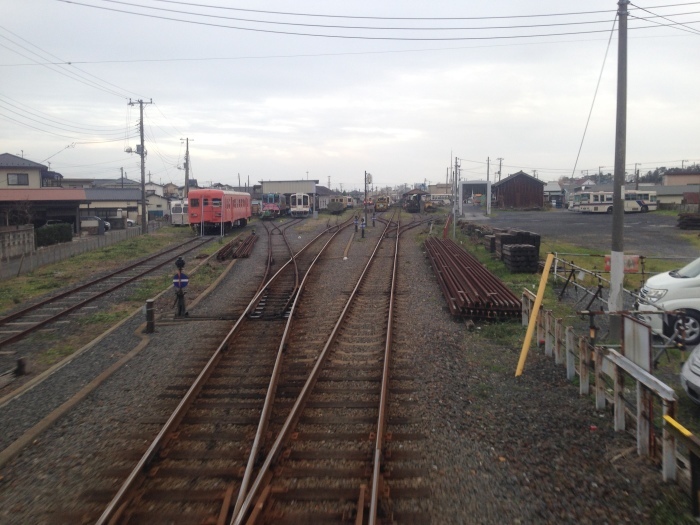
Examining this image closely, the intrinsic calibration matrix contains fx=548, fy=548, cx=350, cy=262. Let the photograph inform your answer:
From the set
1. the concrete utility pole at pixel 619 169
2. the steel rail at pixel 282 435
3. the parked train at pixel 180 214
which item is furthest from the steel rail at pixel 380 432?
the parked train at pixel 180 214

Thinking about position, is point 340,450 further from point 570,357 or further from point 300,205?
point 300,205

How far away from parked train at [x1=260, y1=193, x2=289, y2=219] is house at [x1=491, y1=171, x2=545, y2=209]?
2472cm

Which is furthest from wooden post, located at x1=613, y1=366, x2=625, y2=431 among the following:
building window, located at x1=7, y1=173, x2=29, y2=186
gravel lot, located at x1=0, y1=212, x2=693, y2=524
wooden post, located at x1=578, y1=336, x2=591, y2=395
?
building window, located at x1=7, y1=173, x2=29, y2=186

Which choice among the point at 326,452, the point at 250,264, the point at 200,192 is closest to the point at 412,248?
the point at 250,264

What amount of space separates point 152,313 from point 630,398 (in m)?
8.20

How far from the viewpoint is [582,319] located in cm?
1066

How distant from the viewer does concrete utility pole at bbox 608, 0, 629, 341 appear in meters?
8.27

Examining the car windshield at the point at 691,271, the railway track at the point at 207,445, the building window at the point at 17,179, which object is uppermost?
the building window at the point at 17,179

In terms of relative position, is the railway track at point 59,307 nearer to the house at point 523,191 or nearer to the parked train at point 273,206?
the parked train at point 273,206

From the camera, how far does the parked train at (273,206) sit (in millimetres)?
48312

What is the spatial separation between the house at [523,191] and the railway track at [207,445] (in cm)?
5414

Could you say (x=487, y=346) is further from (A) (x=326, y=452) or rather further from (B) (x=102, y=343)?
(B) (x=102, y=343)

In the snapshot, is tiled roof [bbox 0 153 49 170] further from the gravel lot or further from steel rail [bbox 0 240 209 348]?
the gravel lot

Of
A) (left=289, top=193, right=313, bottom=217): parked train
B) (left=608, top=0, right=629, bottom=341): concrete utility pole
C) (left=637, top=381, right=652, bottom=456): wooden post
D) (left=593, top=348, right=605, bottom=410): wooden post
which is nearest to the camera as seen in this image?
(left=637, top=381, right=652, bottom=456): wooden post
